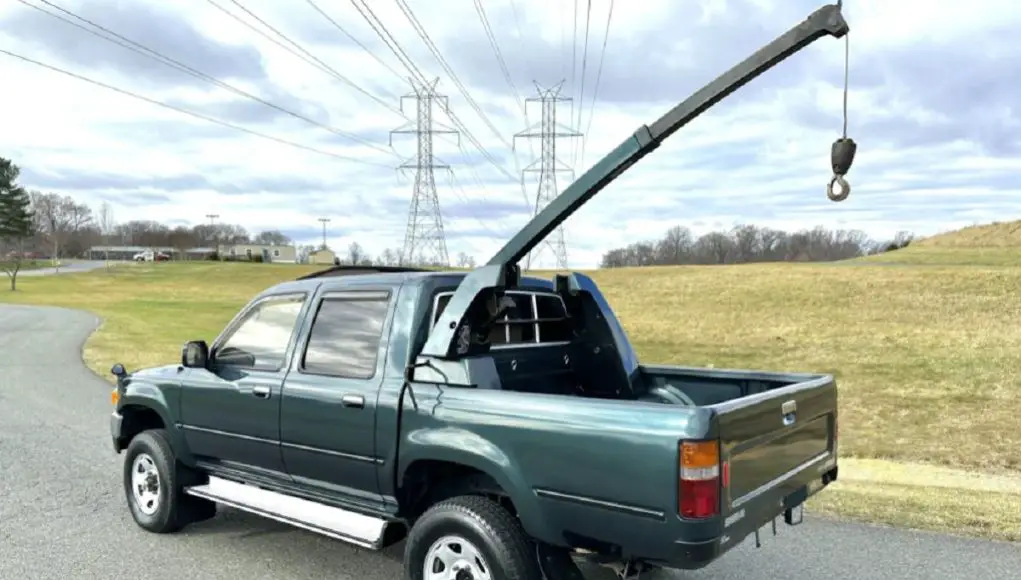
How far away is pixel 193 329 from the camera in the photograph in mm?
28141

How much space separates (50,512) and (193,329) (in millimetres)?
23345

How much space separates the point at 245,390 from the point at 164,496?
1.25m

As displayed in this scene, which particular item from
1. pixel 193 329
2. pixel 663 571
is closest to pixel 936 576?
pixel 663 571

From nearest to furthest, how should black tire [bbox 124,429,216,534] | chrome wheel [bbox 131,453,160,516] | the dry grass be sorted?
black tire [bbox 124,429,216,534]
chrome wheel [bbox 131,453,160,516]
the dry grass

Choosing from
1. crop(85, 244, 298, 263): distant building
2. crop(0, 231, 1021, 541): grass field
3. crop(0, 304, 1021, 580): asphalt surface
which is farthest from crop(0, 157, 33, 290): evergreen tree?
crop(0, 304, 1021, 580): asphalt surface

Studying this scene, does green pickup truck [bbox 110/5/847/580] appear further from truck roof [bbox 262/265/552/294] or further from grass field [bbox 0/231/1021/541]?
grass field [bbox 0/231/1021/541]

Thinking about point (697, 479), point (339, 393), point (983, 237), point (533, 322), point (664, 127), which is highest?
point (983, 237)

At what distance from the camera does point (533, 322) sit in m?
5.02

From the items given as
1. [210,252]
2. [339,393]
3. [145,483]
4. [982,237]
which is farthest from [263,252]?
[339,393]

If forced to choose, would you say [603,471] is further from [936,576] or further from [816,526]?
[816,526]

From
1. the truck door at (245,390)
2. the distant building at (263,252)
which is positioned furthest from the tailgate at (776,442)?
the distant building at (263,252)

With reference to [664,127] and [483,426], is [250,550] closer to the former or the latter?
[483,426]

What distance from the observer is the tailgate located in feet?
11.3

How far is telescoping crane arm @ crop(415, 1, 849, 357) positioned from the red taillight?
4.73 ft
